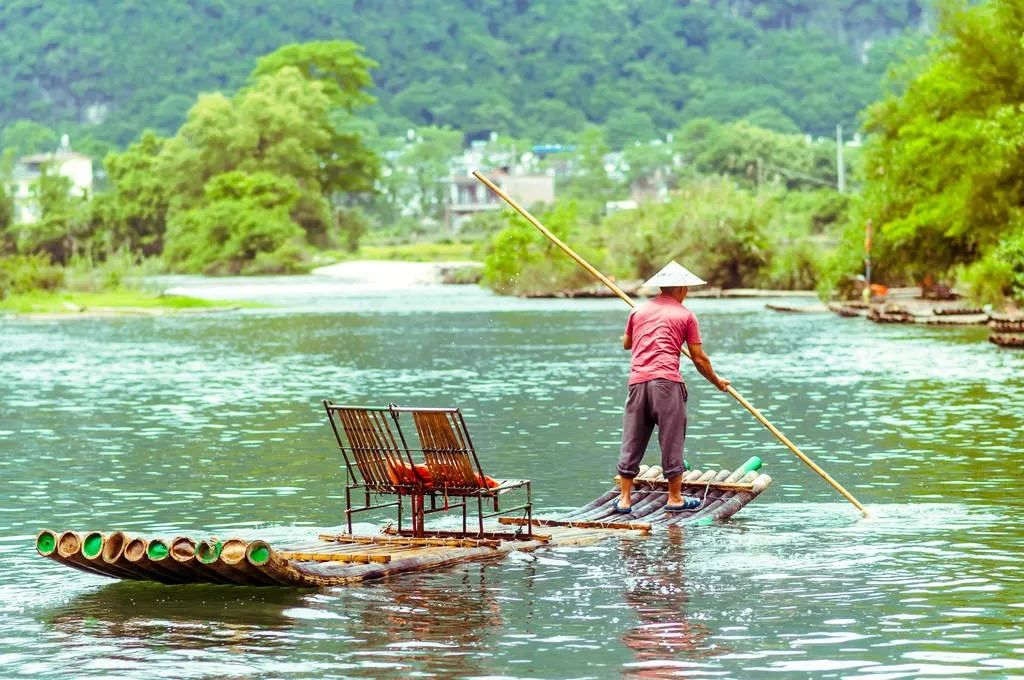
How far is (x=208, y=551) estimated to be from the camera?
39.3ft

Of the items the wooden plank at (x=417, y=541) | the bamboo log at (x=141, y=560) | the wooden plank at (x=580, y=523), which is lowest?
the wooden plank at (x=580, y=523)

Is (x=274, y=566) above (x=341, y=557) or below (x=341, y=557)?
above

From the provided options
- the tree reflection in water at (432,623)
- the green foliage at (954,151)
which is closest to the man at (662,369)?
the tree reflection in water at (432,623)

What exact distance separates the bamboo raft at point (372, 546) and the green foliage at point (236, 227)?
10300cm

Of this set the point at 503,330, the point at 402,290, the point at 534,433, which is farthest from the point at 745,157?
the point at 534,433

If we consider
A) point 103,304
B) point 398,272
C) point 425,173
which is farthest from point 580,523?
point 425,173

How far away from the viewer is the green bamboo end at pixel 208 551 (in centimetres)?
1192

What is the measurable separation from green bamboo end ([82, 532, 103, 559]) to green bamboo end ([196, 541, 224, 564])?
69 centimetres

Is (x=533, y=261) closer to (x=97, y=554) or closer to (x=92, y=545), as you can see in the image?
(x=92, y=545)

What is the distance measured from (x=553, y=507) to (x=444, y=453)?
3.74 meters

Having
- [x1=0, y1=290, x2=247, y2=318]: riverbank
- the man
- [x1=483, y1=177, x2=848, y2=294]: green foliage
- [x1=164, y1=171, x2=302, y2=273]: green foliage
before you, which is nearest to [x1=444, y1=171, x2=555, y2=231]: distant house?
[x1=164, y1=171, x2=302, y2=273]: green foliage

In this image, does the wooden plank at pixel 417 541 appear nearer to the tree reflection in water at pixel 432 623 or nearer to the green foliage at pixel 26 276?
the tree reflection in water at pixel 432 623

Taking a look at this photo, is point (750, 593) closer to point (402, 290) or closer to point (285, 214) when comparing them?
point (402, 290)

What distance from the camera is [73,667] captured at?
10.6 m
